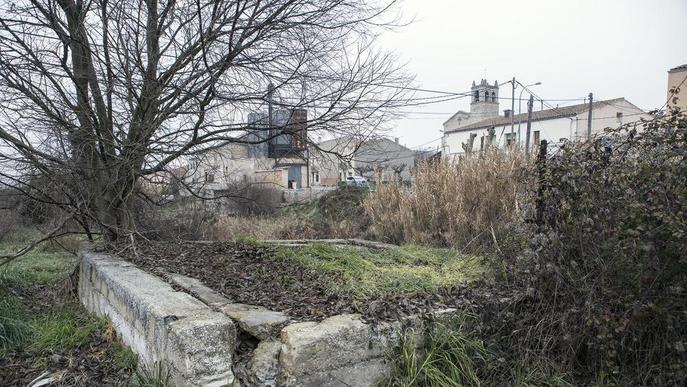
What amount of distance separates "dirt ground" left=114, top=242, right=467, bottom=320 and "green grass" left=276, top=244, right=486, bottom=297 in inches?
4.3

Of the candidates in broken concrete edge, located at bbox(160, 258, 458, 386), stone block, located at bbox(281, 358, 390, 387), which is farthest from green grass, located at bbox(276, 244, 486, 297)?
stone block, located at bbox(281, 358, 390, 387)

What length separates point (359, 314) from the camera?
3.09m

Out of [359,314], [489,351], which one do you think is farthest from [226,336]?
[489,351]

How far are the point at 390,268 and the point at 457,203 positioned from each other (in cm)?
243

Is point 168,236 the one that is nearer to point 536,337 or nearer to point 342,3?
point 342,3

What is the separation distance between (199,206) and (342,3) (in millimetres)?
4967

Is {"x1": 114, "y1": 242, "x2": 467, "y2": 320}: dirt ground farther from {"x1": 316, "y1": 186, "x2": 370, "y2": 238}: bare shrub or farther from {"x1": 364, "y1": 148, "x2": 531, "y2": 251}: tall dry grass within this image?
{"x1": 316, "y1": 186, "x2": 370, "y2": 238}: bare shrub

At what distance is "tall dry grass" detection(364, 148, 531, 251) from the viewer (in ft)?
20.9

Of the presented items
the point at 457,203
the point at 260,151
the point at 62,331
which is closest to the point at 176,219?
the point at 260,151

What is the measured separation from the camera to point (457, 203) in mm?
6688

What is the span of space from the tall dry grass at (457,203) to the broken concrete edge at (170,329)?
11.7 feet

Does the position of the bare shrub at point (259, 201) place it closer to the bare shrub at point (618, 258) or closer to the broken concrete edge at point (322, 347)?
the broken concrete edge at point (322, 347)

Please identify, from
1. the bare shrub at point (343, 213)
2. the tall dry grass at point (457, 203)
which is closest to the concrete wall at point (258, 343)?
the tall dry grass at point (457, 203)

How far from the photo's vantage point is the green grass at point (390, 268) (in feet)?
12.3
